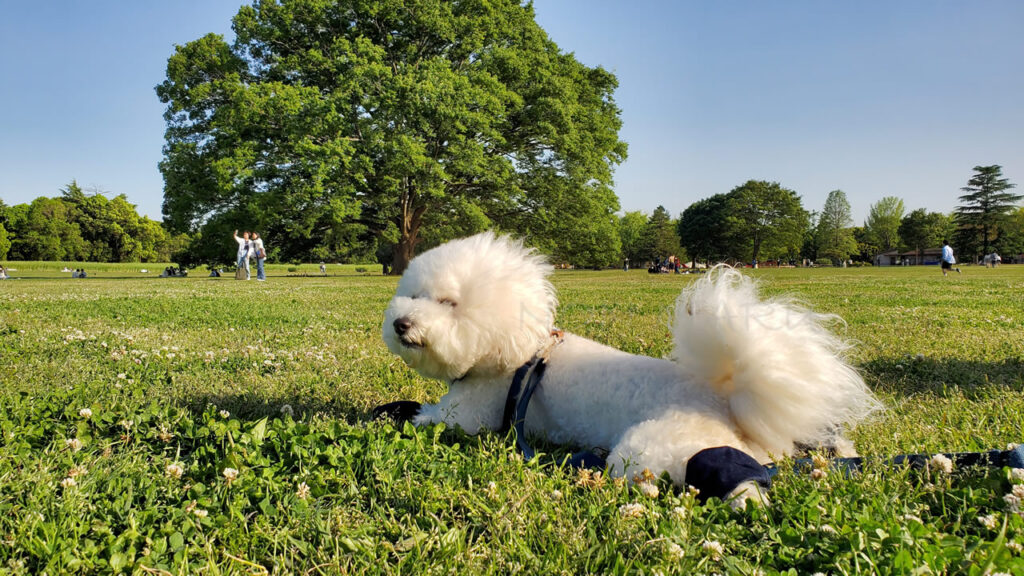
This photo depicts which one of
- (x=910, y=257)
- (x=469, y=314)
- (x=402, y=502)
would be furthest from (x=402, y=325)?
(x=910, y=257)

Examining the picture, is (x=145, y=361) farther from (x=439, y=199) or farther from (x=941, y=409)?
(x=439, y=199)

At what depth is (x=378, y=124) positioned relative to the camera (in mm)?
29609

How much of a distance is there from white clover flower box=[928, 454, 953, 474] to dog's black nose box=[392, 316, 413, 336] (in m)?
2.41

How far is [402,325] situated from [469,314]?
0.35 metres

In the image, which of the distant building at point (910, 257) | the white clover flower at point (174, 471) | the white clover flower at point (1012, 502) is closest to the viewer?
the white clover flower at point (1012, 502)

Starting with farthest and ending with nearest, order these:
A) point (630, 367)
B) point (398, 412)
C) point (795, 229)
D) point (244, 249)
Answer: point (795, 229) < point (244, 249) < point (398, 412) < point (630, 367)

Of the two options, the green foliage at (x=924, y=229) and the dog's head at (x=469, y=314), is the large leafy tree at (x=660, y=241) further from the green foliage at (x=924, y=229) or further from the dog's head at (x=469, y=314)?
the dog's head at (x=469, y=314)

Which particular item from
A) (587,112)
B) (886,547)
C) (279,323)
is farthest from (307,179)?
(886,547)

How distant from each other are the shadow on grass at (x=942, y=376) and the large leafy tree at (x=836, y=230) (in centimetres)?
11084

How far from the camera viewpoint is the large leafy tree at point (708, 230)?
91125 millimetres

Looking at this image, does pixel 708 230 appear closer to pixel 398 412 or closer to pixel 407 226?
pixel 407 226

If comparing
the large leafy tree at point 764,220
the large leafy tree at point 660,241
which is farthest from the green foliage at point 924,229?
the large leafy tree at point 660,241

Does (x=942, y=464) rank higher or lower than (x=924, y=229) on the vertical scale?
lower

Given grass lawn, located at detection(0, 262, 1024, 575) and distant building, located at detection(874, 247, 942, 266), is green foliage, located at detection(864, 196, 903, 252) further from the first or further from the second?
grass lawn, located at detection(0, 262, 1024, 575)
